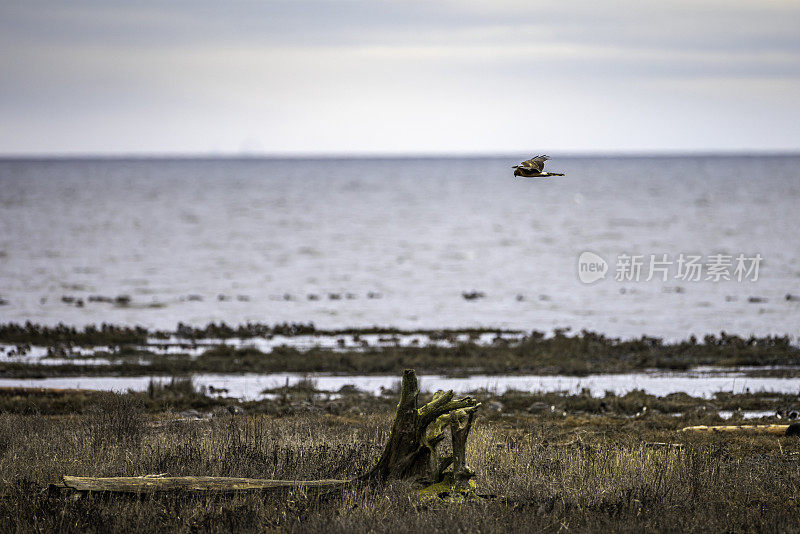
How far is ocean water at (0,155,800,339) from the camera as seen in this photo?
113ft

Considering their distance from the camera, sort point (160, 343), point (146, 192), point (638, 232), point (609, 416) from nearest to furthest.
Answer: point (609, 416) → point (160, 343) → point (638, 232) → point (146, 192)

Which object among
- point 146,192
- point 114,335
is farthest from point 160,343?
point 146,192

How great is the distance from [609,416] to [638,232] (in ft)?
206

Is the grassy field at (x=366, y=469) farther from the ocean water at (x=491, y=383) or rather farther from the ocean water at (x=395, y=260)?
the ocean water at (x=395, y=260)

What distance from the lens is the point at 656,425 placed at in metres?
15.6

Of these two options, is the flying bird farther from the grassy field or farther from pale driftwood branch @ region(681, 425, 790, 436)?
pale driftwood branch @ region(681, 425, 790, 436)

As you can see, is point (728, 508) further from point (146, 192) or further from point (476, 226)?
point (146, 192)

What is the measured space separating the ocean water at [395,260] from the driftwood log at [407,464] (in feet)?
71.9

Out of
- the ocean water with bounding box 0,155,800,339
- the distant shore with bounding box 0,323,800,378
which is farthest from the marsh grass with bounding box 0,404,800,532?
the ocean water with bounding box 0,155,800,339

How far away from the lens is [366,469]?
34.2ft

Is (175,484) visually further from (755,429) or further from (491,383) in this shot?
(491,383)

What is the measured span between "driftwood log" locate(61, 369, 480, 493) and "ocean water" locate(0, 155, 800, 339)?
21.9 metres

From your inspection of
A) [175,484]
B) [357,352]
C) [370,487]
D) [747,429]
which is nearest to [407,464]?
[370,487]

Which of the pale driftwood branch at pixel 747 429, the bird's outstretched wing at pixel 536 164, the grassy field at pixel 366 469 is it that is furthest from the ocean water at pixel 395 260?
the bird's outstretched wing at pixel 536 164
